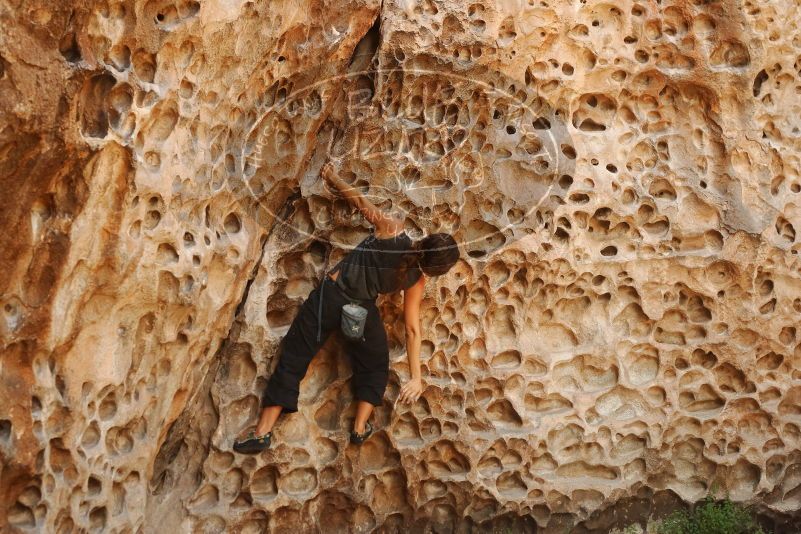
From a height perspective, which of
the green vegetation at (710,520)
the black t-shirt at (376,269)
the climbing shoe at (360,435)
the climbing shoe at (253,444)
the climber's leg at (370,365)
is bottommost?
the green vegetation at (710,520)

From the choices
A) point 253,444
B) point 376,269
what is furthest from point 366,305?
point 253,444

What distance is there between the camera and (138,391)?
12.7ft

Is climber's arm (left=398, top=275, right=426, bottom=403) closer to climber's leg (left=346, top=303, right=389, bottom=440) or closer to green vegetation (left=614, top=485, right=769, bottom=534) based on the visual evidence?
climber's leg (left=346, top=303, right=389, bottom=440)

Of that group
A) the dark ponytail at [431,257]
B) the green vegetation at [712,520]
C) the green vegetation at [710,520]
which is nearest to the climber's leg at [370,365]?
the dark ponytail at [431,257]

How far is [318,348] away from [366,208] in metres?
0.71

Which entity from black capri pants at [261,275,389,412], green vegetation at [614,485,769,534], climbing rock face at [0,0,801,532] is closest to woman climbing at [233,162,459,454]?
black capri pants at [261,275,389,412]

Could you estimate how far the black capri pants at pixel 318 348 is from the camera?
420cm

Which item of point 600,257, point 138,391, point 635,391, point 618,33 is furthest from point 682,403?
point 138,391

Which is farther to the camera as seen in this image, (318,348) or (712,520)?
(712,520)

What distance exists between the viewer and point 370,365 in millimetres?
4293

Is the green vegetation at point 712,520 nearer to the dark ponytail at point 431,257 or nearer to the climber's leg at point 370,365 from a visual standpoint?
the climber's leg at point 370,365

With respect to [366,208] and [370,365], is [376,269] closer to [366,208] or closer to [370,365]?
[366,208]

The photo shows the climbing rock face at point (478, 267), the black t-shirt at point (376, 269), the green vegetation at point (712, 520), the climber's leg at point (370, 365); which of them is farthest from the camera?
the green vegetation at point (712, 520)

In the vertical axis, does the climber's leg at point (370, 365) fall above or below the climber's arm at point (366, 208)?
below
